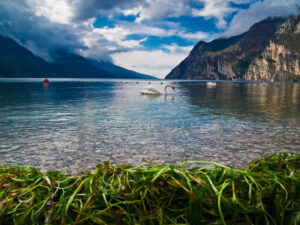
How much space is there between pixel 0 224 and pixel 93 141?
257 inches

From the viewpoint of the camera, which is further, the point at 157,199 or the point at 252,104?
the point at 252,104

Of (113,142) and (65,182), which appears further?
(113,142)

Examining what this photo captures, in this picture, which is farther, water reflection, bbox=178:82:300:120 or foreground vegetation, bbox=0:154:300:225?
water reflection, bbox=178:82:300:120

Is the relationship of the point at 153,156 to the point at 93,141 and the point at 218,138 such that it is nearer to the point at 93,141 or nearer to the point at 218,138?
the point at 93,141

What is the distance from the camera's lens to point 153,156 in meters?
7.21

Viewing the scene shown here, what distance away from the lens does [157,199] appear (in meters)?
2.51

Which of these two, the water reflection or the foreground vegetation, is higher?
the foreground vegetation

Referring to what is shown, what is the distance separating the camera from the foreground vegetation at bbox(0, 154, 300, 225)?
2.40 metres

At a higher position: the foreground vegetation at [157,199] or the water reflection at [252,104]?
the foreground vegetation at [157,199]

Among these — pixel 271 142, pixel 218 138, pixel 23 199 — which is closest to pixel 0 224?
pixel 23 199

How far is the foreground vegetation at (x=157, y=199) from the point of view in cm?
240

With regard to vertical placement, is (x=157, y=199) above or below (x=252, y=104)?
above

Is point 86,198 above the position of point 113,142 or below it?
above

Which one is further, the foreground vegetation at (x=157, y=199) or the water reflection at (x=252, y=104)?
the water reflection at (x=252, y=104)
